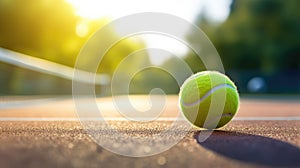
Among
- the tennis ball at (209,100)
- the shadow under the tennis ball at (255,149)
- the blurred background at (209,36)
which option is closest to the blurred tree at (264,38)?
the blurred background at (209,36)

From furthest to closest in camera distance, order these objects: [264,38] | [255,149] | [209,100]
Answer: [264,38] < [209,100] < [255,149]

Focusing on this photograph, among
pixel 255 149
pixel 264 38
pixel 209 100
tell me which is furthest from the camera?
pixel 264 38

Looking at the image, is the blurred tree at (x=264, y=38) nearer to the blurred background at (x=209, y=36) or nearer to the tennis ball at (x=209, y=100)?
the blurred background at (x=209, y=36)

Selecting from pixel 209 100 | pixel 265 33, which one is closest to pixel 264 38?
pixel 265 33

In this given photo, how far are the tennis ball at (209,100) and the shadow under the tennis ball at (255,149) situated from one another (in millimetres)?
270

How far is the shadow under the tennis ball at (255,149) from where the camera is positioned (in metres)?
1.72

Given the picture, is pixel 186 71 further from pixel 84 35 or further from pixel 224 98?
pixel 224 98

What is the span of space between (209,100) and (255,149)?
87cm

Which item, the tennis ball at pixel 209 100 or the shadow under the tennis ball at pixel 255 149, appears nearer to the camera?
the shadow under the tennis ball at pixel 255 149

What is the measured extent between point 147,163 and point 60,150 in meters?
0.52

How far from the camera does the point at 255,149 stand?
6.62ft

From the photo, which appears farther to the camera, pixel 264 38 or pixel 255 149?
pixel 264 38


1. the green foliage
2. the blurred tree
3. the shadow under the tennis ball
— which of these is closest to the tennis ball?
the shadow under the tennis ball

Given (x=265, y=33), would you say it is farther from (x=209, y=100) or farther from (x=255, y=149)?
(x=255, y=149)
